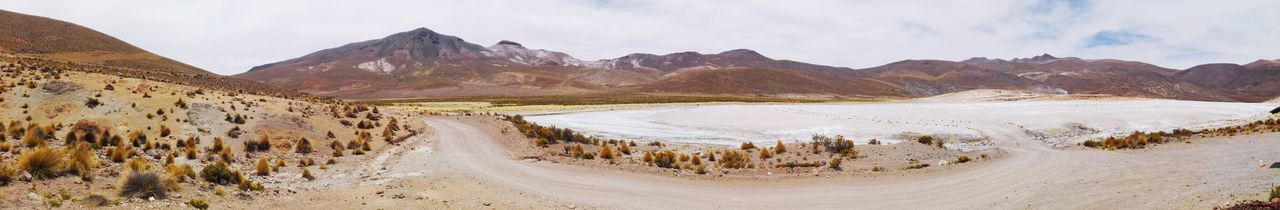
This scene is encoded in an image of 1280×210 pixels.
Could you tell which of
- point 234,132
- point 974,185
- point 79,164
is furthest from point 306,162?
point 974,185

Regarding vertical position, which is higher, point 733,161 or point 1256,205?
point 1256,205

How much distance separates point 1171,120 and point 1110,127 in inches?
206

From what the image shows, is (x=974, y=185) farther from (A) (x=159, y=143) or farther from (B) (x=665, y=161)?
(A) (x=159, y=143)

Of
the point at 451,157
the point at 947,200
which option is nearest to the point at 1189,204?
the point at 947,200

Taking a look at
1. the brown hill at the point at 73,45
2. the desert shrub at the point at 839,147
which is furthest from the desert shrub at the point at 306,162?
the brown hill at the point at 73,45

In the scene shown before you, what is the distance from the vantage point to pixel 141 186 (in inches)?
385

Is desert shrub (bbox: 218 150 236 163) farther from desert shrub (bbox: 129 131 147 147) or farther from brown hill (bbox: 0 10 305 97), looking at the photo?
brown hill (bbox: 0 10 305 97)

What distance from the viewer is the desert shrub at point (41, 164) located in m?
9.75

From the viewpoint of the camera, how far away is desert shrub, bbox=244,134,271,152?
19812 mm

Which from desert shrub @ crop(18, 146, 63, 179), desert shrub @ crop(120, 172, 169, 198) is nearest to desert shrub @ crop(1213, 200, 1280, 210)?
desert shrub @ crop(120, 172, 169, 198)

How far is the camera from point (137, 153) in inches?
616

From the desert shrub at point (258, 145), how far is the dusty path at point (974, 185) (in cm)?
641

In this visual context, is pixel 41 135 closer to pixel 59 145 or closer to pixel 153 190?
pixel 59 145

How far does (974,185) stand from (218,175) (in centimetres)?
1568
